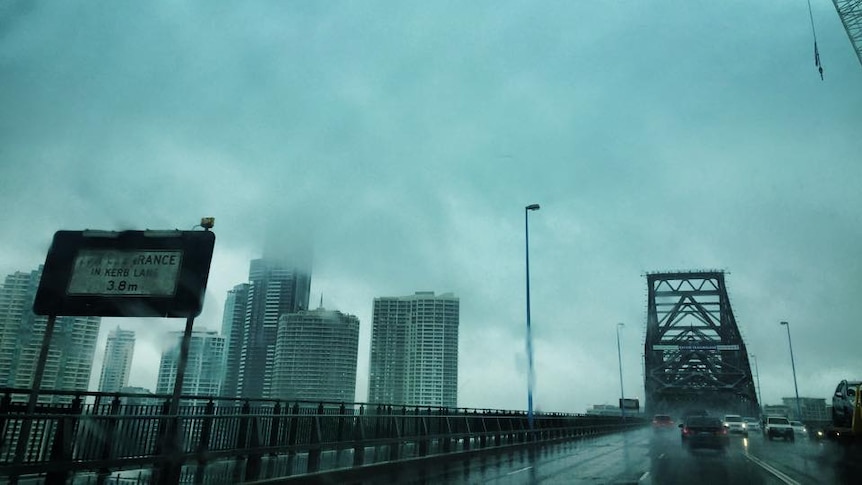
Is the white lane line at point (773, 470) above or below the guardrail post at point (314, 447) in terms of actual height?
below

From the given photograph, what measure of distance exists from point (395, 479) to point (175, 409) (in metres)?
5.52

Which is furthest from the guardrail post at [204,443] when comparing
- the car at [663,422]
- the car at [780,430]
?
the car at [663,422]

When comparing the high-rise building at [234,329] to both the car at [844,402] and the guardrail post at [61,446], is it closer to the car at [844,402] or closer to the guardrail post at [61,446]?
the guardrail post at [61,446]

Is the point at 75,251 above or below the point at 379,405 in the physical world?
above

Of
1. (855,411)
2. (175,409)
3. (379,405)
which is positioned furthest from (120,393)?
(855,411)

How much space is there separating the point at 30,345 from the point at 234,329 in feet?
54.8

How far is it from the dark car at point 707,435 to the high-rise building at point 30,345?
25.1 metres

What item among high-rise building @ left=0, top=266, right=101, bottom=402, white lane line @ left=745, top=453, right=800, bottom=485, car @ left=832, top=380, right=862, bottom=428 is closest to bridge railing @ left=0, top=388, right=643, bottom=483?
high-rise building @ left=0, top=266, right=101, bottom=402

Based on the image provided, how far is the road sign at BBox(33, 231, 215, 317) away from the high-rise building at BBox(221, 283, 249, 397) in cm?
1636

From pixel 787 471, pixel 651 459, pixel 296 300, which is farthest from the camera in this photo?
pixel 296 300

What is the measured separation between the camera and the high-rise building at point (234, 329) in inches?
1103

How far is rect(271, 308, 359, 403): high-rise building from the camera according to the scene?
3456 centimetres

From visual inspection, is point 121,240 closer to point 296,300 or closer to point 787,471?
point 787,471

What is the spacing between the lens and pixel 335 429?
49.1 ft
